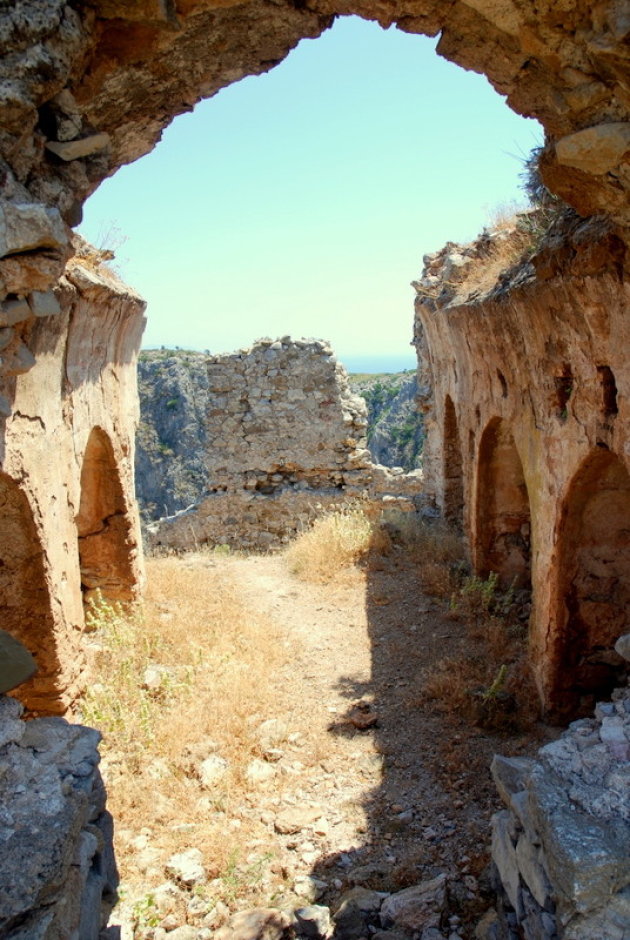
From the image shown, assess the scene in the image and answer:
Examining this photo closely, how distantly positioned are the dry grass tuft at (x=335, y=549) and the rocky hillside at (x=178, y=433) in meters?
23.5

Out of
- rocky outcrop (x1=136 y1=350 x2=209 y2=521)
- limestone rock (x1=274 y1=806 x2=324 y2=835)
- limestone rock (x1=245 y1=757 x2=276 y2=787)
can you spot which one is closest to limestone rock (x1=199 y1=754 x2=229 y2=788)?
limestone rock (x1=245 y1=757 x2=276 y2=787)

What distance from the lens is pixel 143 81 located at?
11.0 feet

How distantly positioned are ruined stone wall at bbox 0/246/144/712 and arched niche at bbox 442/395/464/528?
16.9ft

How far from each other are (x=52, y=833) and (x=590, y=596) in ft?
12.8

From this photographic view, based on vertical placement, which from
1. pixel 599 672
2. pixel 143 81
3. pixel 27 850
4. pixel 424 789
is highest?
pixel 143 81

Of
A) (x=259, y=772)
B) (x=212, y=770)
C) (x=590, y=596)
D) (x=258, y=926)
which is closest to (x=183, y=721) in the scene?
(x=212, y=770)

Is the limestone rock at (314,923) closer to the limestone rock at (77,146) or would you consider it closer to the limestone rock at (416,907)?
the limestone rock at (416,907)

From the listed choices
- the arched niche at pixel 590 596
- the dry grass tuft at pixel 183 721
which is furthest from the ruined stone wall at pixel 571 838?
the arched niche at pixel 590 596

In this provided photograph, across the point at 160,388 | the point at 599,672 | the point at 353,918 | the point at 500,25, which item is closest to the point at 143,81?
the point at 500,25

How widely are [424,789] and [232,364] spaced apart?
8.88 m

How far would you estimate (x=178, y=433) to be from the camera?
120 ft

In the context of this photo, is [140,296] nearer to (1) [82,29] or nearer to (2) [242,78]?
(2) [242,78]

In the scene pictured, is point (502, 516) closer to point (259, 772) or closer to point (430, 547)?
point (430, 547)

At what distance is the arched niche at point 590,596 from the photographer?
4.83m
